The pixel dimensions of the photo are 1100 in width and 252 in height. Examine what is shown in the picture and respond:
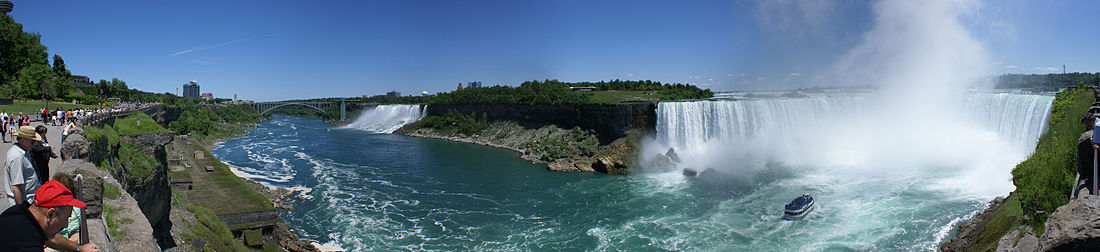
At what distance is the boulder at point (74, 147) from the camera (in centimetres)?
786

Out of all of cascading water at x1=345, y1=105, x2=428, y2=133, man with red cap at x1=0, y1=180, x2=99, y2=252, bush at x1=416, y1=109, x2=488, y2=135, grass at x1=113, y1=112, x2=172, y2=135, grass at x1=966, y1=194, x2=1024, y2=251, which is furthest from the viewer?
cascading water at x1=345, y1=105, x2=428, y2=133

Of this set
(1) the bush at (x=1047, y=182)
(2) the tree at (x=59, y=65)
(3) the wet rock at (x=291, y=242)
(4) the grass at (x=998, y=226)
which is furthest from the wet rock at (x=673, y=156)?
(2) the tree at (x=59, y=65)

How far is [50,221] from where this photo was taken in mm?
2947

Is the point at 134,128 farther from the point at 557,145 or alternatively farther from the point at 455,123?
the point at 455,123

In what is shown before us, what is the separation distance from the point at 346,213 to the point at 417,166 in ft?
41.6

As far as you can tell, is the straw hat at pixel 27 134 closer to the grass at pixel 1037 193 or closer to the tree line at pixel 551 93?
the grass at pixel 1037 193

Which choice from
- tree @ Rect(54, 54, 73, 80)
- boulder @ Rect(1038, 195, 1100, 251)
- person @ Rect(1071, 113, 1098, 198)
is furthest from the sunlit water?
tree @ Rect(54, 54, 73, 80)

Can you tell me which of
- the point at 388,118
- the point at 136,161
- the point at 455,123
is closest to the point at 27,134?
the point at 136,161

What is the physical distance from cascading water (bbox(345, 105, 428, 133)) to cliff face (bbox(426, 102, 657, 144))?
12.2m

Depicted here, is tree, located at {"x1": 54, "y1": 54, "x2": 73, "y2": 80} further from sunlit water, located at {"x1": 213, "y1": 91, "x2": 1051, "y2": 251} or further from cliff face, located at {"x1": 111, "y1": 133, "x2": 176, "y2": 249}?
cliff face, located at {"x1": 111, "y1": 133, "x2": 176, "y2": 249}

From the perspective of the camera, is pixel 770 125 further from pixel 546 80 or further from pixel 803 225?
pixel 546 80

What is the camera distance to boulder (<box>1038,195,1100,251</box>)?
5137 mm

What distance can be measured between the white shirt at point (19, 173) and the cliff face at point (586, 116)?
33532 millimetres

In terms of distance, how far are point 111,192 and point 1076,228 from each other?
11845 millimetres
